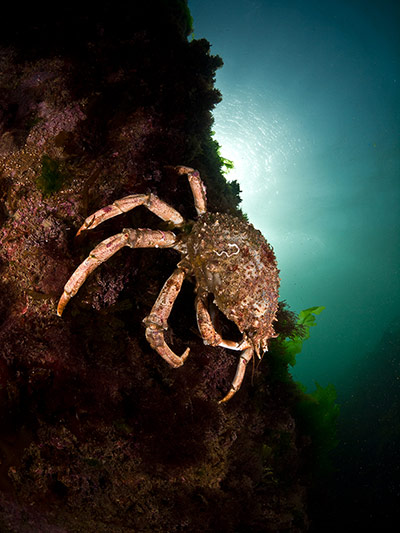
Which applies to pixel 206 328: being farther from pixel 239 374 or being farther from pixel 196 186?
pixel 196 186

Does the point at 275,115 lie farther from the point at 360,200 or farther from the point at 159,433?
the point at 159,433

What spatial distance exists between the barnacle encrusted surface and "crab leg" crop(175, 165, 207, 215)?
1.29ft

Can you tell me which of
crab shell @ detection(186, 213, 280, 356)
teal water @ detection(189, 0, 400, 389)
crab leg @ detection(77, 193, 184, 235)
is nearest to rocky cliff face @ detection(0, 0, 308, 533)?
crab leg @ detection(77, 193, 184, 235)

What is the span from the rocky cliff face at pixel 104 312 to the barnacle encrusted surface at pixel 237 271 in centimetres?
58

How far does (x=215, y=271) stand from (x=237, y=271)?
0.22 m

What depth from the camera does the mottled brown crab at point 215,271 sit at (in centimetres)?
244

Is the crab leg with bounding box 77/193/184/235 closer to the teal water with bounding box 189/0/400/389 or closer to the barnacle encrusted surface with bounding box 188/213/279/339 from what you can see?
the barnacle encrusted surface with bounding box 188/213/279/339

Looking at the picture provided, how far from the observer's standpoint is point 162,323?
2.45 meters

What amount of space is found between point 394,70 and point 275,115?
11.5m

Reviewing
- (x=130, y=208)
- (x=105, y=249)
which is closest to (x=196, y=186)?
(x=130, y=208)

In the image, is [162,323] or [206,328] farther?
[206,328]

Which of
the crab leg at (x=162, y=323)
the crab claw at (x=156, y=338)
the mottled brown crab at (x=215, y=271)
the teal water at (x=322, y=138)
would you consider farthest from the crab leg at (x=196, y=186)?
the teal water at (x=322, y=138)

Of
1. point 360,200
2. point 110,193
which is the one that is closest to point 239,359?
point 110,193

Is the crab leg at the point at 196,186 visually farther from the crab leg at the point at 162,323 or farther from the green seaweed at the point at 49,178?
the green seaweed at the point at 49,178
